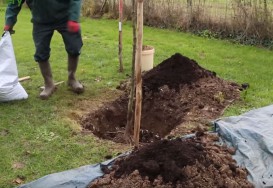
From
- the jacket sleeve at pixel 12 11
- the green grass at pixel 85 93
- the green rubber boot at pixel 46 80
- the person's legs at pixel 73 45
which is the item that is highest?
the jacket sleeve at pixel 12 11

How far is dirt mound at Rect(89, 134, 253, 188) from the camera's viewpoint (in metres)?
2.98

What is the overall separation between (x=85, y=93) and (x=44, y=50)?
2.43 feet

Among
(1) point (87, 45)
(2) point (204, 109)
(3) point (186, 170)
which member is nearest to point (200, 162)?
(3) point (186, 170)

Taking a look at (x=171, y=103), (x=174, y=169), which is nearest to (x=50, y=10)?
(x=171, y=103)

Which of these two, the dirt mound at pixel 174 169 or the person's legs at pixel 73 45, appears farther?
the person's legs at pixel 73 45

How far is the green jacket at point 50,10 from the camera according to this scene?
4895 mm

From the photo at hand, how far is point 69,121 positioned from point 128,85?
1.23 m

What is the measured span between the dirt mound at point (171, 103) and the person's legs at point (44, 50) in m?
0.80

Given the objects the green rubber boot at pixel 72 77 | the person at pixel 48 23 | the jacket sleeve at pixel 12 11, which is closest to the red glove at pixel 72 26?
the person at pixel 48 23

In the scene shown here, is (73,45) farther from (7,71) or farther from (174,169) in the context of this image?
(174,169)

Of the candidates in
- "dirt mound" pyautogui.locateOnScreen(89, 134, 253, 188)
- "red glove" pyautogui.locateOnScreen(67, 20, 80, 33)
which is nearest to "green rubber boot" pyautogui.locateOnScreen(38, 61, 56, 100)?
"red glove" pyautogui.locateOnScreen(67, 20, 80, 33)

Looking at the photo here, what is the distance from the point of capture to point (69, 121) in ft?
15.0

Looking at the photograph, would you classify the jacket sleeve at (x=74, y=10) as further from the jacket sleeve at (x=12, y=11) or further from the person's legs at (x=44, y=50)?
the jacket sleeve at (x=12, y=11)

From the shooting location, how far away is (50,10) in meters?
4.95
